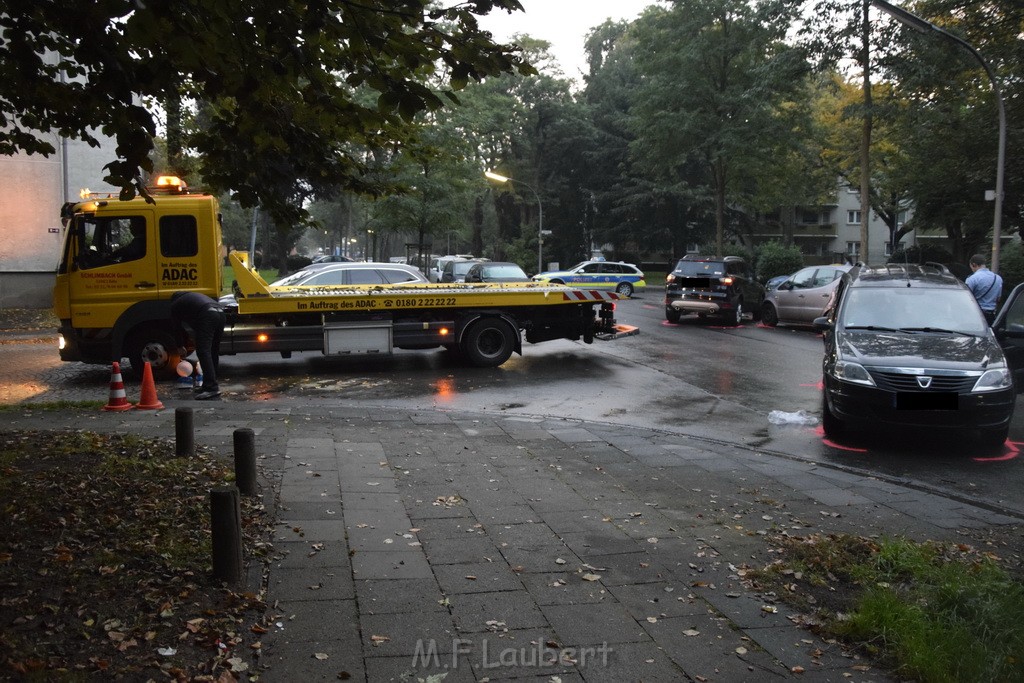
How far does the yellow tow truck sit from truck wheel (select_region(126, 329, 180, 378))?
15 millimetres

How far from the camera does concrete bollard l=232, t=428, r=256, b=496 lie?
6.12 metres

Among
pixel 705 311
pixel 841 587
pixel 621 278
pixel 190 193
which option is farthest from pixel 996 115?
pixel 841 587

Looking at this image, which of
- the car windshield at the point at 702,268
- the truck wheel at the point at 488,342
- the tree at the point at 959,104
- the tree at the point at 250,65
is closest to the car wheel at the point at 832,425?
the tree at the point at 250,65

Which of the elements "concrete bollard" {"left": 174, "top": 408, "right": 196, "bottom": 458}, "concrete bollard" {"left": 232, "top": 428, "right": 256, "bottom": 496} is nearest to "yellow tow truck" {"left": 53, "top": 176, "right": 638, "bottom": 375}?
"concrete bollard" {"left": 174, "top": 408, "right": 196, "bottom": 458}

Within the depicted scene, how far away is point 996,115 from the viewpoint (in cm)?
2747

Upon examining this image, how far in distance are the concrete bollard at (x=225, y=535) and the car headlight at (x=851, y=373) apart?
251 inches

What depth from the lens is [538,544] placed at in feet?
17.9

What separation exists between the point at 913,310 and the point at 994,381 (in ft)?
5.13

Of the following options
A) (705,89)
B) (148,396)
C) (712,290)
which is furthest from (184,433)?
(705,89)

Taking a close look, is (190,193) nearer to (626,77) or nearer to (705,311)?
A: (705,311)

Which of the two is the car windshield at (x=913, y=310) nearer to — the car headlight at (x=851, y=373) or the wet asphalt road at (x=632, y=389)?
the car headlight at (x=851, y=373)

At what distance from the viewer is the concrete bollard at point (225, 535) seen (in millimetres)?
4492

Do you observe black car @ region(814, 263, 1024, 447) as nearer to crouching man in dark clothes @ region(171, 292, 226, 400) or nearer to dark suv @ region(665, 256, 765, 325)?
crouching man in dark clothes @ region(171, 292, 226, 400)

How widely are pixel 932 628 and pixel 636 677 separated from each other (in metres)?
1.53
